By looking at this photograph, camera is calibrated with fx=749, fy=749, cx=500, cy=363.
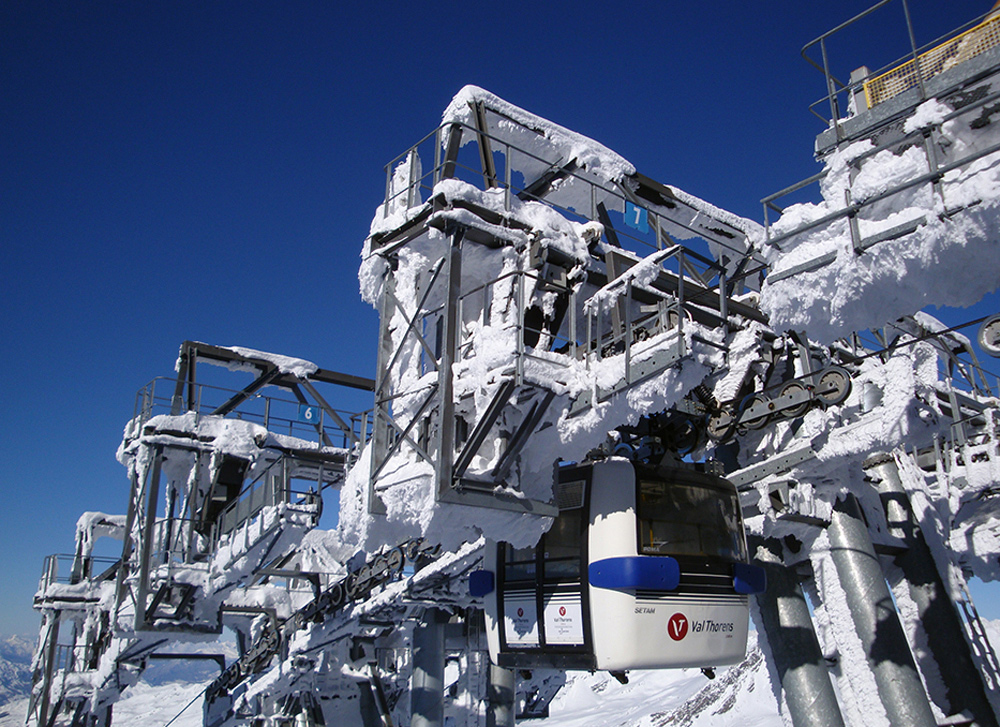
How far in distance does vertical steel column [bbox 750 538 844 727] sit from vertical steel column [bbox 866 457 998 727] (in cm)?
351

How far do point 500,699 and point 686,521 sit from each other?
12.6 m

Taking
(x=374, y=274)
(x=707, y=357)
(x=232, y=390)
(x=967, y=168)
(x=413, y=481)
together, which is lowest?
(x=413, y=481)

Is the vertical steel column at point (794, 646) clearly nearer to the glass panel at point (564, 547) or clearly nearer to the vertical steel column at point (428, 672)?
the glass panel at point (564, 547)

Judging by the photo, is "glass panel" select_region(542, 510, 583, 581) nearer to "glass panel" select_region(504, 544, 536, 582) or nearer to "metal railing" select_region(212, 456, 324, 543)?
"glass panel" select_region(504, 544, 536, 582)

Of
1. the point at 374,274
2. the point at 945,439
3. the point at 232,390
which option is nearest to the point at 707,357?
the point at 374,274

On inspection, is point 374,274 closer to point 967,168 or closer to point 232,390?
point 967,168

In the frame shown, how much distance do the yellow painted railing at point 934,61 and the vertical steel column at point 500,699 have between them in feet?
53.5

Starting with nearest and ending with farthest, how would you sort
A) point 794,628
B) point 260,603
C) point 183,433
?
point 794,628 → point 183,433 → point 260,603

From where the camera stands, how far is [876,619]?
13391 millimetres

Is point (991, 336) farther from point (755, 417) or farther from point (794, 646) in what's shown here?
point (794, 646)

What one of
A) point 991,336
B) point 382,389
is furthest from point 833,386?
point 382,389

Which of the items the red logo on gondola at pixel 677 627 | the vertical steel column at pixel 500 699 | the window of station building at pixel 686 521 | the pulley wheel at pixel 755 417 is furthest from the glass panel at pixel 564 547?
the vertical steel column at pixel 500 699

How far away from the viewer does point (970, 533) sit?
16.0 meters

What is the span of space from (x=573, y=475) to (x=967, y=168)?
5.53 meters
